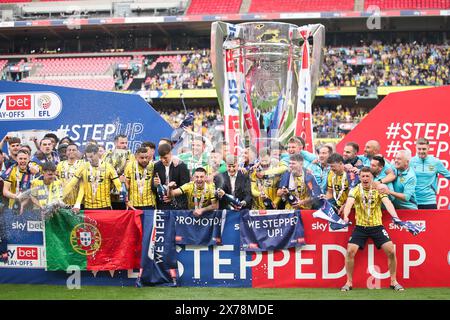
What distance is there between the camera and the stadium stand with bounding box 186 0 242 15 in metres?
38.1

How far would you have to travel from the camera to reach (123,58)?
3831cm

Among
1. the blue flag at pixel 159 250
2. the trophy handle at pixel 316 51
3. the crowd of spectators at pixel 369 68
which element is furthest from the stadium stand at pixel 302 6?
the blue flag at pixel 159 250

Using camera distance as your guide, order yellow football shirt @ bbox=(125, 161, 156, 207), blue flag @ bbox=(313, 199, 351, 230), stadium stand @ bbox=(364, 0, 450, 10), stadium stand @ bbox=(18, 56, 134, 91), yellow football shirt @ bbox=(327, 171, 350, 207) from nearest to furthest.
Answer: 1. blue flag @ bbox=(313, 199, 351, 230)
2. yellow football shirt @ bbox=(327, 171, 350, 207)
3. yellow football shirt @ bbox=(125, 161, 156, 207)
4. stadium stand @ bbox=(364, 0, 450, 10)
5. stadium stand @ bbox=(18, 56, 134, 91)

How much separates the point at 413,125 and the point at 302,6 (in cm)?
2647

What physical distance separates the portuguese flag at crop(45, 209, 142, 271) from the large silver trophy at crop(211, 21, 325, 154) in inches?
155

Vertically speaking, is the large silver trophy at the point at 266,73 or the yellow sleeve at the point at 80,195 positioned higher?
the large silver trophy at the point at 266,73

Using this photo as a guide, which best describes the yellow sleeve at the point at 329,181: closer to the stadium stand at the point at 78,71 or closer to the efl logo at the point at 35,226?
the efl logo at the point at 35,226

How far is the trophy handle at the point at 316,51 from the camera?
470 inches

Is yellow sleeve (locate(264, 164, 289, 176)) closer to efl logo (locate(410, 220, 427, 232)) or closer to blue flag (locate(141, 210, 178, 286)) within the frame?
blue flag (locate(141, 210, 178, 286))

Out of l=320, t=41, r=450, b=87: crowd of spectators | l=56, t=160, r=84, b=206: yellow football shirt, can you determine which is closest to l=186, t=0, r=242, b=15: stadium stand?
l=320, t=41, r=450, b=87: crowd of spectators

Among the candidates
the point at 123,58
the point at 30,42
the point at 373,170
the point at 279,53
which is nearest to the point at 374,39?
the point at 123,58

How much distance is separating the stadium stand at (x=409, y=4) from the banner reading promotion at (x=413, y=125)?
24907mm

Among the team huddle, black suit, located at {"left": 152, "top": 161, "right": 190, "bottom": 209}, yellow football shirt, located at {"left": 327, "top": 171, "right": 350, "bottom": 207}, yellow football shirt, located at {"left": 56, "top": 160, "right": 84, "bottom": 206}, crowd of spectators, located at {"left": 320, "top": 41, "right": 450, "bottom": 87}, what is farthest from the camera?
crowd of spectators, located at {"left": 320, "top": 41, "right": 450, "bottom": 87}

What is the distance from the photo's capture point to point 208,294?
7.54 m
